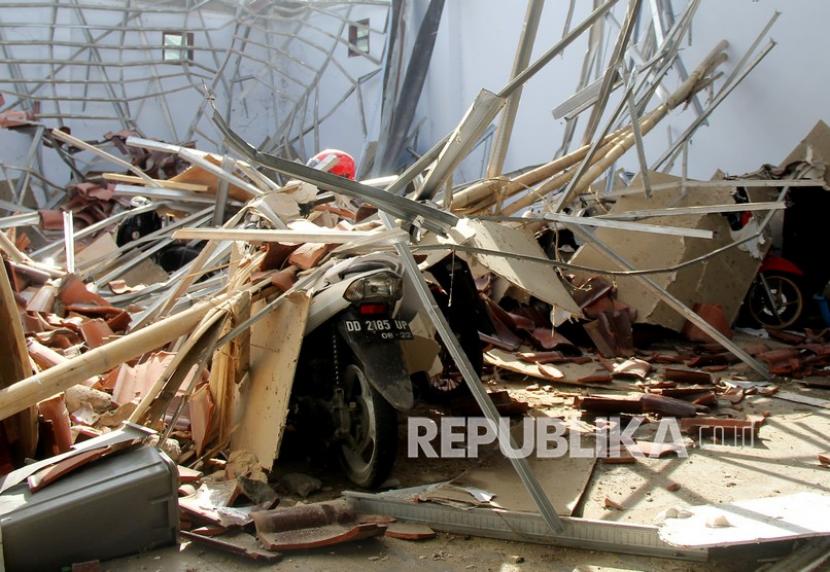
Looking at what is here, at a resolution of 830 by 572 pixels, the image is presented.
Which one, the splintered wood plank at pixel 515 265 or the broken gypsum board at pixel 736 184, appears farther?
the broken gypsum board at pixel 736 184

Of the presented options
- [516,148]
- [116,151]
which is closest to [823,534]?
[516,148]

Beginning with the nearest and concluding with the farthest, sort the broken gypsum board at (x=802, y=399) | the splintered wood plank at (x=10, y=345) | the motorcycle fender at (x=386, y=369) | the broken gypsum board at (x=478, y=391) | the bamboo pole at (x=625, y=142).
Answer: the broken gypsum board at (x=478, y=391), the splintered wood plank at (x=10, y=345), the motorcycle fender at (x=386, y=369), the broken gypsum board at (x=802, y=399), the bamboo pole at (x=625, y=142)

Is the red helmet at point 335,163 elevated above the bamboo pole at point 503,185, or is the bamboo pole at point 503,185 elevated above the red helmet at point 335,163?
the red helmet at point 335,163

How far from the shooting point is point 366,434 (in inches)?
146

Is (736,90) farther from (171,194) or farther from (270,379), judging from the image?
(270,379)

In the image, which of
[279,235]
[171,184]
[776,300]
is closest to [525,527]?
[279,235]

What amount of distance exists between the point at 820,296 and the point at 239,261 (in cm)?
489

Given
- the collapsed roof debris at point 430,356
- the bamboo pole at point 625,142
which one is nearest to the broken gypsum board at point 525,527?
the collapsed roof debris at point 430,356

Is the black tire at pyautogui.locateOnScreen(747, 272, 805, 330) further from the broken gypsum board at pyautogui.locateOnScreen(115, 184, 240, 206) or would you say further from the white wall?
the broken gypsum board at pyautogui.locateOnScreen(115, 184, 240, 206)

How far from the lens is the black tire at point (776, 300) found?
6680 millimetres

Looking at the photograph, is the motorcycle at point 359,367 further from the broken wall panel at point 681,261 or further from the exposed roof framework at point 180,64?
the exposed roof framework at point 180,64

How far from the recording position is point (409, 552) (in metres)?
2.96

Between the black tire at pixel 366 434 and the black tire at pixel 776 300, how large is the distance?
14.2ft

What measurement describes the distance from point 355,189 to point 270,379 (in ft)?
3.57
